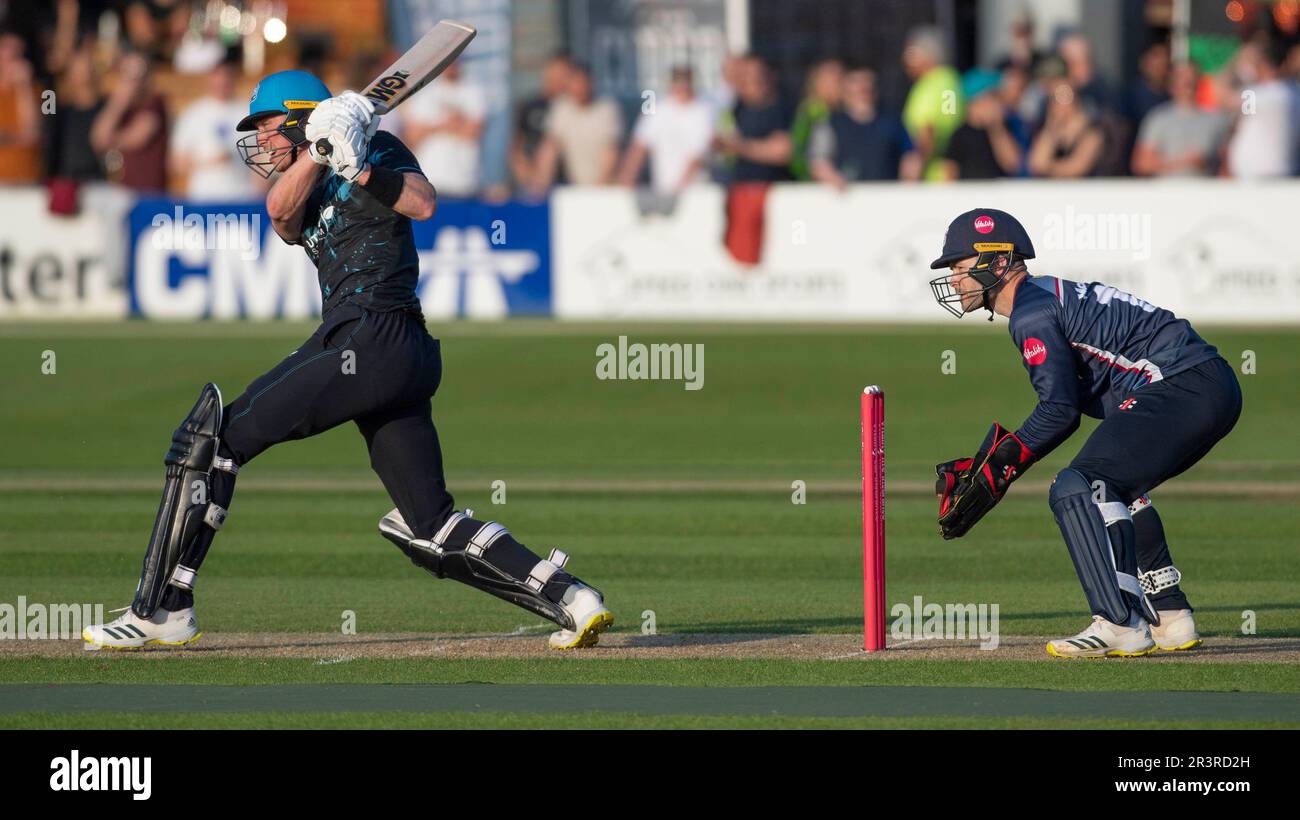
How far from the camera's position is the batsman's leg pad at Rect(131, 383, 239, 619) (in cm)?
816

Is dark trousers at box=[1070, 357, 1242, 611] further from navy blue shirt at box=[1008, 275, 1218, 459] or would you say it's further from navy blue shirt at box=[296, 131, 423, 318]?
navy blue shirt at box=[296, 131, 423, 318]

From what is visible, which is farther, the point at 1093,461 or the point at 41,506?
the point at 41,506

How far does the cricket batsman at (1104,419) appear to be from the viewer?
802 centimetres

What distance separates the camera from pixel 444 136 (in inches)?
949

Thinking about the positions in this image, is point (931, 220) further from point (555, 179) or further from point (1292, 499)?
point (1292, 499)

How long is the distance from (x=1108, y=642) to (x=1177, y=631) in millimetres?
383

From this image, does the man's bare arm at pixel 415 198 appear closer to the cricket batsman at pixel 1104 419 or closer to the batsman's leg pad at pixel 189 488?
the batsman's leg pad at pixel 189 488

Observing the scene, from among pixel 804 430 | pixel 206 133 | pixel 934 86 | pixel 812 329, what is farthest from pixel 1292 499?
pixel 206 133

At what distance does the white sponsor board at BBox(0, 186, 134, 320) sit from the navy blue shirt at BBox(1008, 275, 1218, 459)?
16.5 m

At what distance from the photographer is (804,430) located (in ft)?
55.9

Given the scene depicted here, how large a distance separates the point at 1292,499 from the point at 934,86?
35.7ft

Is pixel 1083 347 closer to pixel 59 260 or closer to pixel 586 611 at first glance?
pixel 586 611

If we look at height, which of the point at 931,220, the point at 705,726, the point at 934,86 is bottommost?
the point at 705,726

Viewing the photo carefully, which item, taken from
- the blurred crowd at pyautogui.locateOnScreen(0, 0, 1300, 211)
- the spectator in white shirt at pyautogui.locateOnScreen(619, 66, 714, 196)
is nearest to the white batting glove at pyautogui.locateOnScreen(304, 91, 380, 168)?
the blurred crowd at pyautogui.locateOnScreen(0, 0, 1300, 211)
